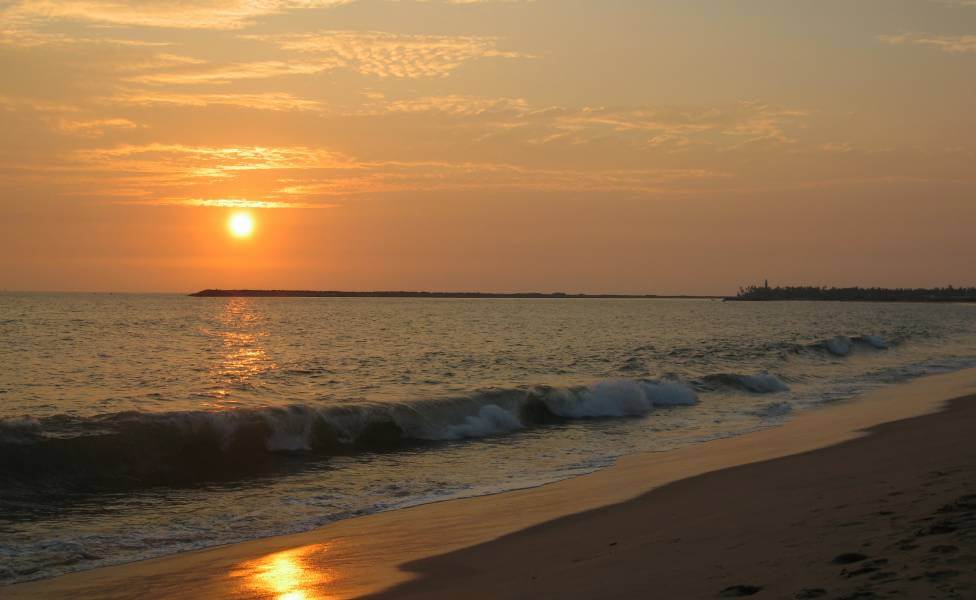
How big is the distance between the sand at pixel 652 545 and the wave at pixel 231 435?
224 inches

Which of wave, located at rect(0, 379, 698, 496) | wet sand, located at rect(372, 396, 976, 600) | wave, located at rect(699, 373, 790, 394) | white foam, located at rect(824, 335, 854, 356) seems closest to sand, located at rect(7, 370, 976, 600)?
wet sand, located at rect(372, 396, 976, 600)

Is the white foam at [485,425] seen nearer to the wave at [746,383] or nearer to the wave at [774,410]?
the wave at [774,410]

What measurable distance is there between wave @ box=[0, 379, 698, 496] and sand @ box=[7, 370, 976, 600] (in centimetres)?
569

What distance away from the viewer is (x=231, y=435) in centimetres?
1750

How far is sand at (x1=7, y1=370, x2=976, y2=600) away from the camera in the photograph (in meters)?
6.70

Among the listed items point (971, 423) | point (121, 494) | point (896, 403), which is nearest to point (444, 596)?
point (121, 494)

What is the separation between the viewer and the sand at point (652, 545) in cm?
670

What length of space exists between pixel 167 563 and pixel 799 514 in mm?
6750

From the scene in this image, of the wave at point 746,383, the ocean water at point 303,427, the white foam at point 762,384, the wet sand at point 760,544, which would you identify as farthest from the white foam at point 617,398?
the wet sand at point 760,544

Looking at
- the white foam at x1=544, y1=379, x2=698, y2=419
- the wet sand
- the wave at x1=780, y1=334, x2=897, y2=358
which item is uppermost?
the wet sand

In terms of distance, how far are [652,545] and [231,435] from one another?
11113mm

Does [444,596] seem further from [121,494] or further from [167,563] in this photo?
[121,494]

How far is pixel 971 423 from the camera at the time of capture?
17250 millimetres

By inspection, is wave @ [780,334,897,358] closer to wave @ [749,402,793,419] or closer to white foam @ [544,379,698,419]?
white foam @ [544,379,698,419]
